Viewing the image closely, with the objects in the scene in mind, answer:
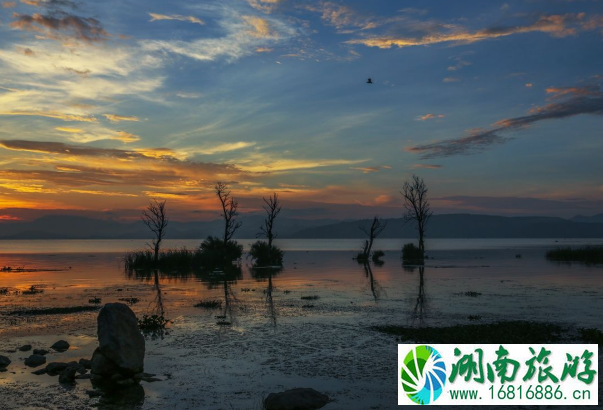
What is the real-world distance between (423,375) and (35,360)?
12011 mm

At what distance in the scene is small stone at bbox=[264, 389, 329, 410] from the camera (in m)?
11.3

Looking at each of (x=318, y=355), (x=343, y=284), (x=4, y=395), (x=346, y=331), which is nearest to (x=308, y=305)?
(x=346, y=331)

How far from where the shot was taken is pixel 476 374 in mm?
12773

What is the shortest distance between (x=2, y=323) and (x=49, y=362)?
909 centimetres

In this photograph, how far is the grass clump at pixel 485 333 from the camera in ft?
57.6

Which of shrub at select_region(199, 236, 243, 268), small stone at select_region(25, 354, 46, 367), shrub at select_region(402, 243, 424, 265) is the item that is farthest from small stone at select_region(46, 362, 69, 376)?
shrub at select_region(402, 243, 424, 265)

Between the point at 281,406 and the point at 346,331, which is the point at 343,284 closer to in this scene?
the point at 346,331

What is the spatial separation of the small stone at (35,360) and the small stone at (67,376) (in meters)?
2.19

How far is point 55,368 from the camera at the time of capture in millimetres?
14617

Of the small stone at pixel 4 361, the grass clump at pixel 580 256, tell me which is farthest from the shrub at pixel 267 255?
the small stone at pixel 4 361

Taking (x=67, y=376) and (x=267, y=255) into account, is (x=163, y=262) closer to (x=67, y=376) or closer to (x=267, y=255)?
(x=267, y=255)

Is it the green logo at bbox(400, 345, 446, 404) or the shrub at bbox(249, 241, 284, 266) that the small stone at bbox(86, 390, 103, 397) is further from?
the shrub at bbox(249, 241, 284, 266)

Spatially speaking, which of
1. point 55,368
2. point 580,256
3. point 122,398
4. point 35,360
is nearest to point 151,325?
point 35,360

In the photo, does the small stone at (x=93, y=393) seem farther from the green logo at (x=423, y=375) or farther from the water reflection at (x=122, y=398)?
the green logo at (x=423, y=375)
